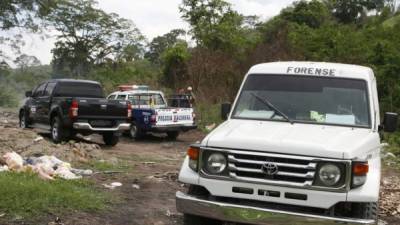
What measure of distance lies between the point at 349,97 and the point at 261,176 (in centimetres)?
190

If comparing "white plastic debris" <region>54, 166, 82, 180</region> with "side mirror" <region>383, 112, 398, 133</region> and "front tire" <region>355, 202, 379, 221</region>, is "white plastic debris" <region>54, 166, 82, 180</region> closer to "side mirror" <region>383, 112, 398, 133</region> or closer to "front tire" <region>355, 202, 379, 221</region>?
"side mirror" <region>383, 112, 398, 133</region>

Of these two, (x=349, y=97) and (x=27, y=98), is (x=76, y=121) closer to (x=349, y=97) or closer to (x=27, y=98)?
(x=27, y=98)

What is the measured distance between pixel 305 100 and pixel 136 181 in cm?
373

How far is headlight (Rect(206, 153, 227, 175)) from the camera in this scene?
5.41 meters

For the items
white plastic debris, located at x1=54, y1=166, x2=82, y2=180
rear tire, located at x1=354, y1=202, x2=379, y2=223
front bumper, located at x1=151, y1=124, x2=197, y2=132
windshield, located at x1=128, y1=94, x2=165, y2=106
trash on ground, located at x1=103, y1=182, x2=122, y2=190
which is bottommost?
trash on ground, located at x1=103, y1=182, x2=122, y2=190

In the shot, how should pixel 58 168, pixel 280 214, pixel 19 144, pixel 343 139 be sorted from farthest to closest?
pixel 19 144, pixel 58 168, pixel 343 139, pixel 280 214

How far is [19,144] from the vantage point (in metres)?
12.7

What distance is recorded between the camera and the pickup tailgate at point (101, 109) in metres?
14.9

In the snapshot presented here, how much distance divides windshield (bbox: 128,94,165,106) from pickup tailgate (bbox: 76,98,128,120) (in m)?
3.60

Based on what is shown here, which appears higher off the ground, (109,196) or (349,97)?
(349,97)

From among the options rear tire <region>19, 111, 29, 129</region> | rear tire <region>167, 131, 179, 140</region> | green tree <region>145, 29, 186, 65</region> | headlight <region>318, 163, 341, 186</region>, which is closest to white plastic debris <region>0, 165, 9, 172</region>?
headlight <region>318, 163, 341, 186</region>

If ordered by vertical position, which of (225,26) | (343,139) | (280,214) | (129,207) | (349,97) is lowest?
(129,207)

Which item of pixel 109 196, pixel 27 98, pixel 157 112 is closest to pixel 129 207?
pixel 109 196

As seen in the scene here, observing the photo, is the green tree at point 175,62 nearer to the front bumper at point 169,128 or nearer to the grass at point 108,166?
the front bumper at point 169,128
